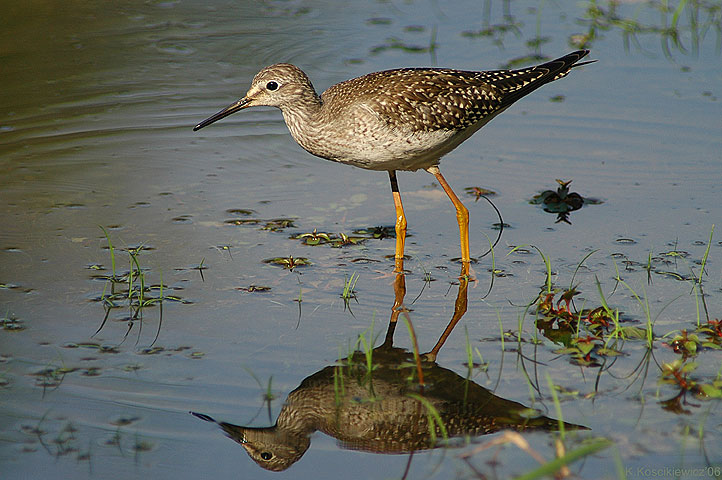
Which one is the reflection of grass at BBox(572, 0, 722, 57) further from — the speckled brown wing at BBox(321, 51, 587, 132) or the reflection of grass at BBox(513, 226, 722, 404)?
the reflection of grass at BBox(513, 226, 722, 404)

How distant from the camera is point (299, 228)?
24.5 feet

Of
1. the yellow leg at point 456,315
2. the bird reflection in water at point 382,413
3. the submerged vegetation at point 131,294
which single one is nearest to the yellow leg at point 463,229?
the yellow leg at point 456,315

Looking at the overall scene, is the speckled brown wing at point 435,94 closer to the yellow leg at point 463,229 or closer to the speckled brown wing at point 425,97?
the speckled brown wing at point 425,97

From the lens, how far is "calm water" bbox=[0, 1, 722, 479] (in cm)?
478

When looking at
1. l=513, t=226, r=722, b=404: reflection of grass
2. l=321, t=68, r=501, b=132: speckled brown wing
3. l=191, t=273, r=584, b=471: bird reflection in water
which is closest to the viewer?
l=191, t=273, r=584, b=471: bird reflection in water

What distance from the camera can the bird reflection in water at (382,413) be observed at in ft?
15.4

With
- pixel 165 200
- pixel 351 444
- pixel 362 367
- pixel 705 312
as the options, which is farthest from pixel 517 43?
pixel 351 444

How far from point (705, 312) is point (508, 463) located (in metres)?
2.22

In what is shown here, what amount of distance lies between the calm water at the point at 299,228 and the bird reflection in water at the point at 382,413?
78mm

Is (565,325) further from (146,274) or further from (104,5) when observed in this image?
(104,5)

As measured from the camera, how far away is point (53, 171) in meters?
8.49

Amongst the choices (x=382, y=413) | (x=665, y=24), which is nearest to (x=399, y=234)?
(x=382, y=413)

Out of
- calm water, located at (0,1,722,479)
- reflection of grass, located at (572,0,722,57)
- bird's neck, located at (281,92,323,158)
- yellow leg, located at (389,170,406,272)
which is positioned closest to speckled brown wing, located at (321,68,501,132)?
bird's neck, located at (281,92,323,158)

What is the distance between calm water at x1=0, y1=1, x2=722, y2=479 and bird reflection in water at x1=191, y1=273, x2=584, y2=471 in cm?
8
